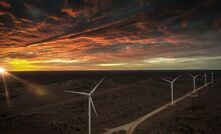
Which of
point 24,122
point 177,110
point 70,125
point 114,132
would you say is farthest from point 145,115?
point 24,122

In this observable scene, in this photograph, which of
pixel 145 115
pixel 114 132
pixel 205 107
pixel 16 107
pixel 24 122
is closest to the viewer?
pixel 114 132

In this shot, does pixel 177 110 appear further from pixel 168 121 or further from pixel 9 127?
pixel 9 127

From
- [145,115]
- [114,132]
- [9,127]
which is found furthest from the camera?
[145,115]

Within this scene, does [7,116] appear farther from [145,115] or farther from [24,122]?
[145,115]

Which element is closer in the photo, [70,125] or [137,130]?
[137,130]

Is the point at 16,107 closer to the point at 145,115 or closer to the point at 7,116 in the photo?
the point at 7,116

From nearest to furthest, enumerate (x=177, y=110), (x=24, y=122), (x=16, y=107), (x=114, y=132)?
(x=114, y=132) < (x=24, y=122) < (x=177, y=110) < (x=16, y=107)

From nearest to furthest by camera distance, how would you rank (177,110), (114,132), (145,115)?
(114,132), (145,115), (177,110)

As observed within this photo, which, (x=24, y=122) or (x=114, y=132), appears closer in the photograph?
(x=114, y=132)

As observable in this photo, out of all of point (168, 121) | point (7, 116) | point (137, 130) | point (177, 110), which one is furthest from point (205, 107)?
point (7, 116)
